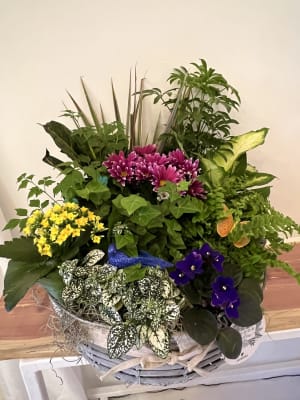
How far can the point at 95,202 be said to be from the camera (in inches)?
33.5

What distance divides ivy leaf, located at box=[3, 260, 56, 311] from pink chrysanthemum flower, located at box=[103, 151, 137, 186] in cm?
21

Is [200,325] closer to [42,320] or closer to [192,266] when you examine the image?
[192,266]

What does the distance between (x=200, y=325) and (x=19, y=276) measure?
34cm

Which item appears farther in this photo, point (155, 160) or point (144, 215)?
point (155, 160)

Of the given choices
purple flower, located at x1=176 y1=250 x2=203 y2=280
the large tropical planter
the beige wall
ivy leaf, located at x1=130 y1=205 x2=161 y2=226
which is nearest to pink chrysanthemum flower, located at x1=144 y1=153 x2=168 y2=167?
the large tropical planter

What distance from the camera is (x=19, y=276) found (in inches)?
32.0

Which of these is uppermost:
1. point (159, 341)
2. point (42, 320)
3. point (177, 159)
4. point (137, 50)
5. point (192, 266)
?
point (137, 50)

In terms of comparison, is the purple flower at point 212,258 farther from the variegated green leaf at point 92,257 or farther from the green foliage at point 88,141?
the green foliage at point 88,141

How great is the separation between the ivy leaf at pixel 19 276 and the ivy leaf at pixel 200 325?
0.89 feet

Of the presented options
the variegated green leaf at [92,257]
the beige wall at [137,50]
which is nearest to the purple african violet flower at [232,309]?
the variegated green leaf at [92,257]

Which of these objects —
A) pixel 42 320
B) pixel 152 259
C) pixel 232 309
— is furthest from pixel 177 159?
pixel 42 320

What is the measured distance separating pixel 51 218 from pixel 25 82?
1.70 feet

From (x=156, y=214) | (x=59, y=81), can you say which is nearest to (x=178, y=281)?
(x=156, y=214)

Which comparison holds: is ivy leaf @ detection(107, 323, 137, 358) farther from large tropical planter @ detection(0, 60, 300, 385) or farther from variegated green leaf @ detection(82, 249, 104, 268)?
variegated green leaf @ detection(82, 249, 104, 268)
